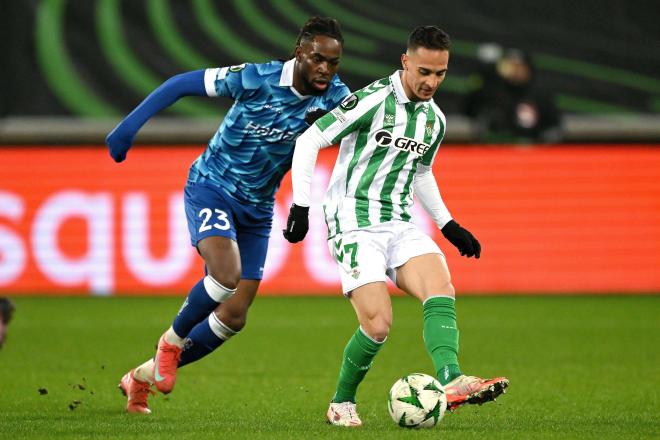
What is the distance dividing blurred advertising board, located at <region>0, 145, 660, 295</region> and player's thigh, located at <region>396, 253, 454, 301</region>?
7405mm

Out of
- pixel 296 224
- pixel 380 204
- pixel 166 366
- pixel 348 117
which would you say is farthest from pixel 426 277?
pixel 166 366

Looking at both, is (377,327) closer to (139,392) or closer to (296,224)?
(296,224)

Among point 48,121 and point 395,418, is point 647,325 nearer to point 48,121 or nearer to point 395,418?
point 395,418

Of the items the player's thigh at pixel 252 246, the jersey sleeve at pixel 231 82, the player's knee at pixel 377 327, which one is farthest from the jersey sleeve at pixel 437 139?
the player's thigh at pixel 252 246

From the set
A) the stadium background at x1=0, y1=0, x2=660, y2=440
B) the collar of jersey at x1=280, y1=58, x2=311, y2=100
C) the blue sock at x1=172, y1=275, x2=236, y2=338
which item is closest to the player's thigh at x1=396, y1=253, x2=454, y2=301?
the blue sock at x1=172, y1=275, x2=236, y2=338

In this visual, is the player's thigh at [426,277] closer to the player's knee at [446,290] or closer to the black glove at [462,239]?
the player's knee at [446,290]

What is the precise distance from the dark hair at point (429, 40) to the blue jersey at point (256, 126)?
2.52 ft

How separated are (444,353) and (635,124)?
9.35 metres

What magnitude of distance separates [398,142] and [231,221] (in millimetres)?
1068

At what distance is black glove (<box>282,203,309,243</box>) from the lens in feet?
18.7

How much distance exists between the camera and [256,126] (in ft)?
21.4

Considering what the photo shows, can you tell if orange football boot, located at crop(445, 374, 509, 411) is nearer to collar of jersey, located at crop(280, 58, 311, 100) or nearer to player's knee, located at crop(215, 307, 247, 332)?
player's knee, located at crop(215, 307, 247, 332)

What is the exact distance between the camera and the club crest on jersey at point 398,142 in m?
5.87

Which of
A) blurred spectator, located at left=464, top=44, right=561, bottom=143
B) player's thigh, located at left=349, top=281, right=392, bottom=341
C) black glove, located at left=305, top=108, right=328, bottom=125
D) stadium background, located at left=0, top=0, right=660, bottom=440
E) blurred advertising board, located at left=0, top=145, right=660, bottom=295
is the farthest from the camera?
blurred spectator, located at left=464, top=44, right=561, bottom=143
